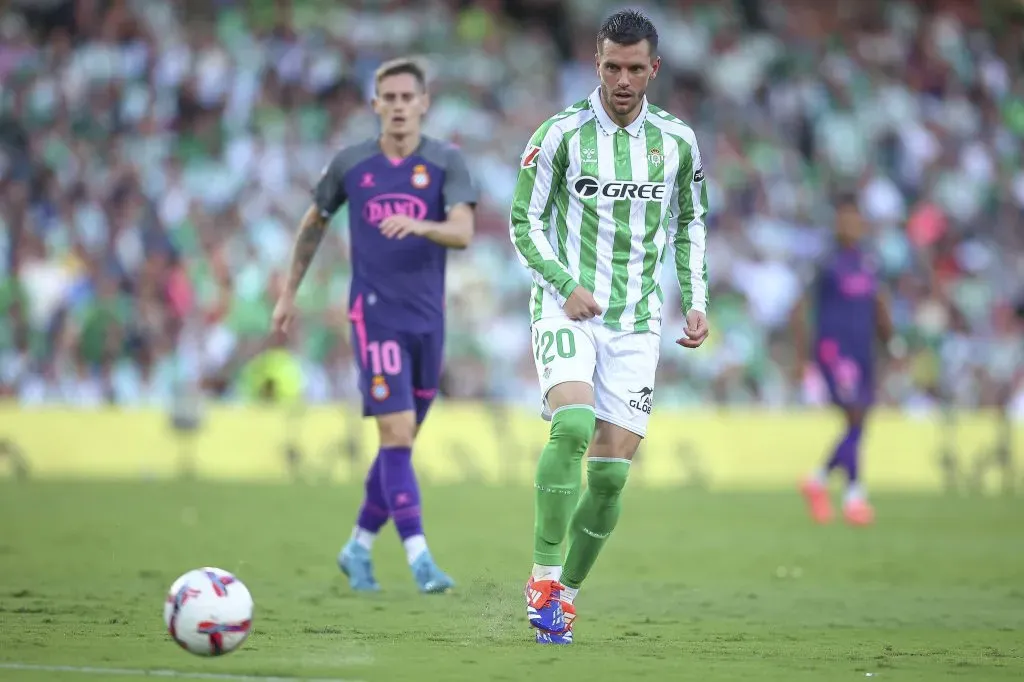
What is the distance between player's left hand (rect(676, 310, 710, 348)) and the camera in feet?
24.8

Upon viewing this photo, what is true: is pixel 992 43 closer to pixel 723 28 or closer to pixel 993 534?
pixel 723 28

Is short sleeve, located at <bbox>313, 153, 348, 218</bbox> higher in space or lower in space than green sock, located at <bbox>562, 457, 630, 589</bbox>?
higher

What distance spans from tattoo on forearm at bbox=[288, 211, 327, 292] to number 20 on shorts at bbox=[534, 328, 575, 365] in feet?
9.19

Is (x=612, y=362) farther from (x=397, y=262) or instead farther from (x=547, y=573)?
(x=397, y=262)

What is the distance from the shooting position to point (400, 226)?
908 centimetres

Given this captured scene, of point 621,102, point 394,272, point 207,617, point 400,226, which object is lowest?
point 207,617

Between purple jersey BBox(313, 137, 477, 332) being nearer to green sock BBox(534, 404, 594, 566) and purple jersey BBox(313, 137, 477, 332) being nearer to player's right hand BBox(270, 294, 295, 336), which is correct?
player's right hand BBox(270, 294, 295, 336)

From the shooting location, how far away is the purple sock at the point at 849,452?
1541cm

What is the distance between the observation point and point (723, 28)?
2791 centimetres

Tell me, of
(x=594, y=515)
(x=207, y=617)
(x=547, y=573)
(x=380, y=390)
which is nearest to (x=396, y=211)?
(x=380, y=390)

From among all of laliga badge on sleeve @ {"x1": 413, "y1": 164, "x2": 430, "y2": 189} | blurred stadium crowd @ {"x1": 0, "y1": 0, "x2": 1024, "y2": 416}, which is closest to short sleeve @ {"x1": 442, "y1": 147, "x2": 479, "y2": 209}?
laliga badge on sleeve @ {"x1": 413, "y1": 164, "x2": 430, "y2": 189}

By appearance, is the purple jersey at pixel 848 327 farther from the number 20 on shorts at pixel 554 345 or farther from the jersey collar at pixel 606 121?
the number 20 on shorts at pixel 554 345

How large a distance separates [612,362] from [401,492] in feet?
7.94

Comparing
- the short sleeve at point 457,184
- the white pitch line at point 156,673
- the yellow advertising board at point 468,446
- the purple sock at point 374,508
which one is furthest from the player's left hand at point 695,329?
the yellow advertising board at point 468,446
